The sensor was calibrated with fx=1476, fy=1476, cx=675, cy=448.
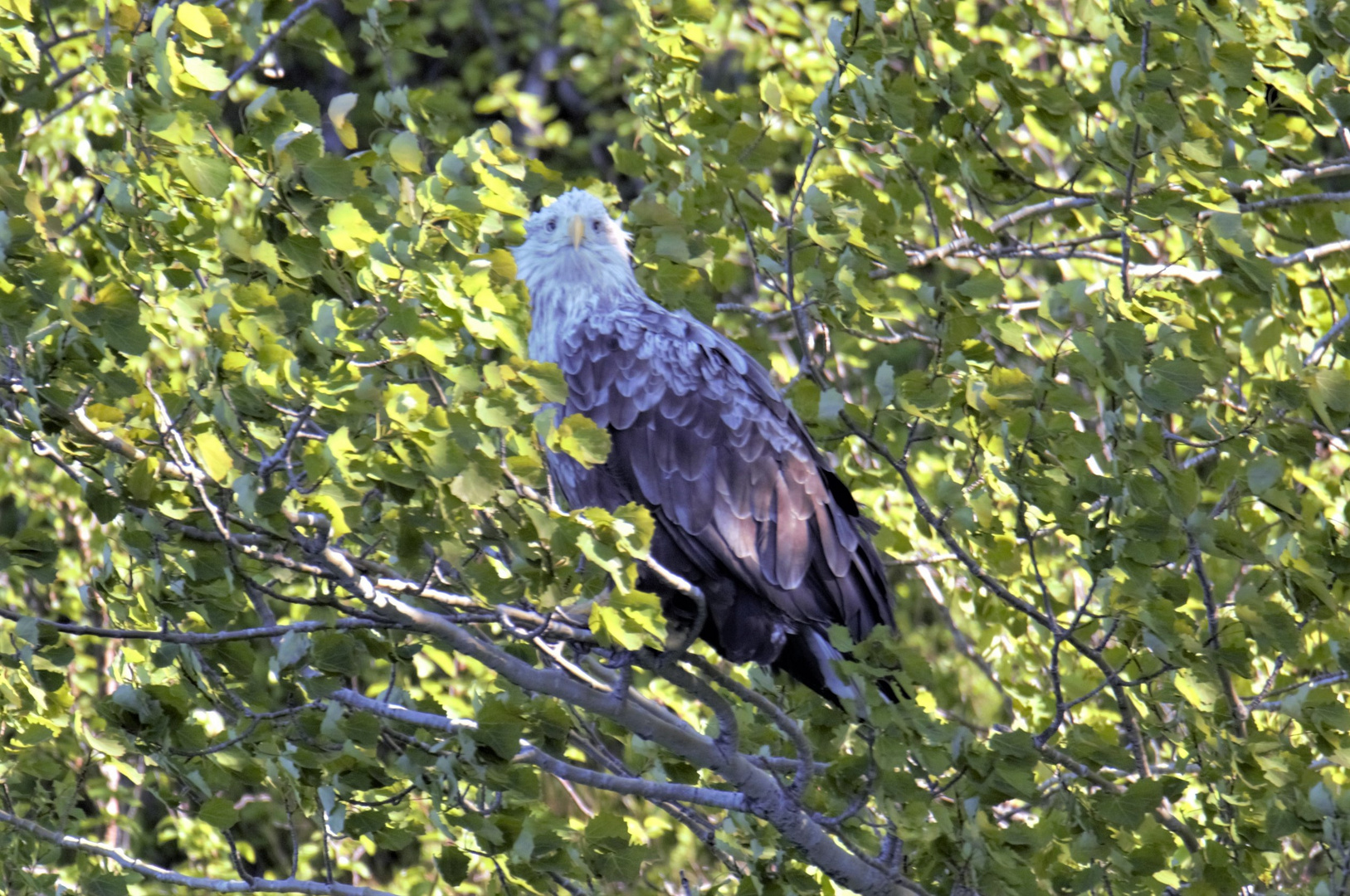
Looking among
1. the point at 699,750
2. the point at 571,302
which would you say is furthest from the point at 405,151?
the point at 571,302

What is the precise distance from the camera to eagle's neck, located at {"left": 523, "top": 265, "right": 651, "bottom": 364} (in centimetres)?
482

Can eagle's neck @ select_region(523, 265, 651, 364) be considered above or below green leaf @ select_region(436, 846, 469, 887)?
above

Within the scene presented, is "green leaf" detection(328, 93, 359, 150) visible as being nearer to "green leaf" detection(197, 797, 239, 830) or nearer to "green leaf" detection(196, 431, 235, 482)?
"green leaf" detection(196, 431, 235, 482)

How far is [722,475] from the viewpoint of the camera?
15.0 ft

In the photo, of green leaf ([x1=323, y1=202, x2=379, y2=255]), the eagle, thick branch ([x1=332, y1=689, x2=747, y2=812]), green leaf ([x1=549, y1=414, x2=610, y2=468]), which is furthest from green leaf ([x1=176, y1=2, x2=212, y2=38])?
the eagle

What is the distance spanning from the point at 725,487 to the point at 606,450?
5.83 feet

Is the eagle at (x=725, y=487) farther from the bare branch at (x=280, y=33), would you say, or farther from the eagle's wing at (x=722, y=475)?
the bare branch at (x=280, y=33)

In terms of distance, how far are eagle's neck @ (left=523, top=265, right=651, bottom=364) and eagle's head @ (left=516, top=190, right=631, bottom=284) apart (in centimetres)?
2

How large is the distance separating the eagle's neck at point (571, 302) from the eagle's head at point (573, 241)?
0.02 meters

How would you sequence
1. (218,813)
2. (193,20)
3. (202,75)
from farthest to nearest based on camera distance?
(218,813) → (193,20) → (202,75)

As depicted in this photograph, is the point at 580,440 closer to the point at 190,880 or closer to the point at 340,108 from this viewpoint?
the point at 340,108

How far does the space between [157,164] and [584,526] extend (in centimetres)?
149

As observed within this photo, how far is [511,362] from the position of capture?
284cm

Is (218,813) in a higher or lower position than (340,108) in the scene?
lower
